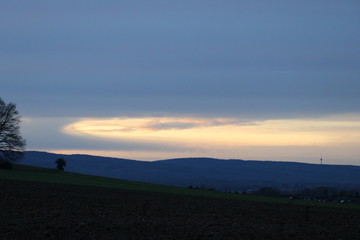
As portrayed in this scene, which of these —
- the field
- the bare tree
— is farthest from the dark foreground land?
the bare tree

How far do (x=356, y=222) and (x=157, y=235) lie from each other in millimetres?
13934

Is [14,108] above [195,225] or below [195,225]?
above

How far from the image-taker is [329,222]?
103 feet

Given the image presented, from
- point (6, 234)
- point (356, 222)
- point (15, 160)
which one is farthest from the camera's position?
point (15, 160)

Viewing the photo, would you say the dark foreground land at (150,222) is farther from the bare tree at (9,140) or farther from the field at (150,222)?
the bare tree at (9,140)

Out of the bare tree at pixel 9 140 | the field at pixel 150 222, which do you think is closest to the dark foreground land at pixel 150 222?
the field at pixel 150 222

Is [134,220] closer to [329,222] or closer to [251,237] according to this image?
[251,237]

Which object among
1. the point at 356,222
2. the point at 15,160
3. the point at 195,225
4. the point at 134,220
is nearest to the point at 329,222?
the point at 356,222

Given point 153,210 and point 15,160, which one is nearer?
point 153,210

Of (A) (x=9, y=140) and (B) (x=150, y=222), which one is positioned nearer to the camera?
(B) (x=150, y=222)

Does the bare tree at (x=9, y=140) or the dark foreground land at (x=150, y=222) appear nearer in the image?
the dark foreground land at (x=150, y=222)

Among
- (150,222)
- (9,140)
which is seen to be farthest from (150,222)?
(9,140)

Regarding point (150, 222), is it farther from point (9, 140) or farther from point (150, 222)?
point (9, 140)

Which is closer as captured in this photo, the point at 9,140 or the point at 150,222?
the point at 150,222
